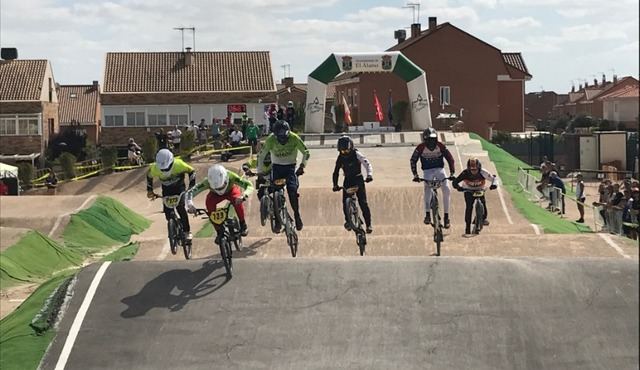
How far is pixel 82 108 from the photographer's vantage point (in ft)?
264

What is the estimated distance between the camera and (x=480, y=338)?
877cm

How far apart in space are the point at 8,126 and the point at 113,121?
7.60 m

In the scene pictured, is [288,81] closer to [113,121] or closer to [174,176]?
[113,121]

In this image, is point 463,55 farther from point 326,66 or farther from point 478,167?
point 478,167

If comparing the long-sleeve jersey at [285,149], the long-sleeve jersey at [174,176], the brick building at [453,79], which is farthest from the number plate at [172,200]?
the brick building at [453,79]

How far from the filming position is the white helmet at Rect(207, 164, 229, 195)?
11.0m

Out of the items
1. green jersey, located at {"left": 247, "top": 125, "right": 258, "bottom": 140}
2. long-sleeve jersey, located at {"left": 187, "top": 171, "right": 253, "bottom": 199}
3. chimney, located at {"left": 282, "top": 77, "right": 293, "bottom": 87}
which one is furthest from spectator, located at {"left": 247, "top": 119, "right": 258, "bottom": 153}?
chimney, located at {"left": 282, "top": 77, "right": 293, "bottom": 87}

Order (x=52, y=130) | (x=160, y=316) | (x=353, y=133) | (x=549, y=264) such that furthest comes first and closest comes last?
(x=52, y=130) → (x=353, y=133) → (x=549, y=264) → (x=160, y=316)

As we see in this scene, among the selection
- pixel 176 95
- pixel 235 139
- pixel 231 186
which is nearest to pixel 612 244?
pixel 231 186

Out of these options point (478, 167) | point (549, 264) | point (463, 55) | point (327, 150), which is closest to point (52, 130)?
point (463, 55)

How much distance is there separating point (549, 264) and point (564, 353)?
1941 millimetres

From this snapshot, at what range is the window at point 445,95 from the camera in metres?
58.2

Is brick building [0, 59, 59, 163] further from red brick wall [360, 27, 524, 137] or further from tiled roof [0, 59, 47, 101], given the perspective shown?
red brick wall [360, 27, 524, 137]

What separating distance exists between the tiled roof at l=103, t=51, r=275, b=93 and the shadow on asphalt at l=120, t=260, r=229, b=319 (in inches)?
1907
